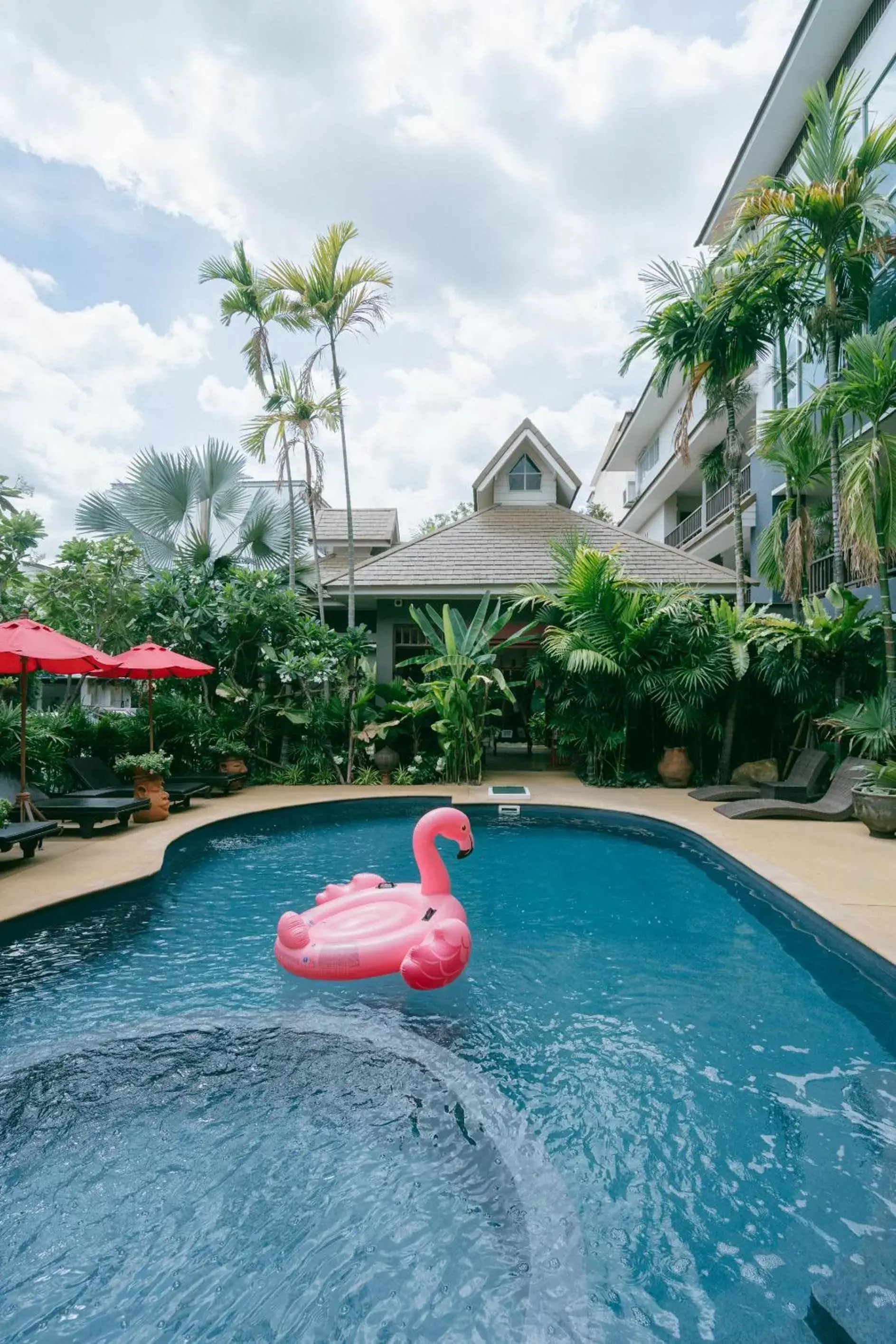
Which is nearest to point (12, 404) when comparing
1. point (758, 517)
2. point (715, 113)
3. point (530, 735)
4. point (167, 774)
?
point (167, 774)

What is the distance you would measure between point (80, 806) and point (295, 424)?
24.1 feet

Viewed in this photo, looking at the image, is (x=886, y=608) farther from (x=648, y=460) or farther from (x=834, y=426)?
(x=648, y=460)

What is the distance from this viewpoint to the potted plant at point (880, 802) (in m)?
6.73

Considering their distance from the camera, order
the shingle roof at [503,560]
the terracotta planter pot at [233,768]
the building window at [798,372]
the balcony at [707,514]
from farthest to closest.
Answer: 1. the balcony at [707,514]
2. the shingle roof at [503,560]
3. the building window at [798,372]
4. the terracotta planter pot at [233,768]

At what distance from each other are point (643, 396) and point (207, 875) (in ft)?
61.0

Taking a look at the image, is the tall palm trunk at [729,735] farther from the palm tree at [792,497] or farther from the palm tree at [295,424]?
the palm tree at [295,424]

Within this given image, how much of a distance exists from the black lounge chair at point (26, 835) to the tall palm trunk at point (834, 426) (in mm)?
9447

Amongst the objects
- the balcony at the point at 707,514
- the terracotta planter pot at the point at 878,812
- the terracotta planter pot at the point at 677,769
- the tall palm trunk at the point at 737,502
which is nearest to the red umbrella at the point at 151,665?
the terracotta planter pot at the point at 677,769

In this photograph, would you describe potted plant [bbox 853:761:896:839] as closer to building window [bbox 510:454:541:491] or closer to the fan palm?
building window [bbox 510:454:541:491]

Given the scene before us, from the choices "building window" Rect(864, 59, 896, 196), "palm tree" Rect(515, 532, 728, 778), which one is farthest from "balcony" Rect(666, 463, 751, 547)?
"palm tree" Rect(515, 532, 728, 778)

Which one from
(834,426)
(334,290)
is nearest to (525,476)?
(334,290)

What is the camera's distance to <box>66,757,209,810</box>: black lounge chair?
8.16 m

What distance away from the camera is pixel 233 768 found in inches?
410

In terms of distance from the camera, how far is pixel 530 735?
47.1 feet
